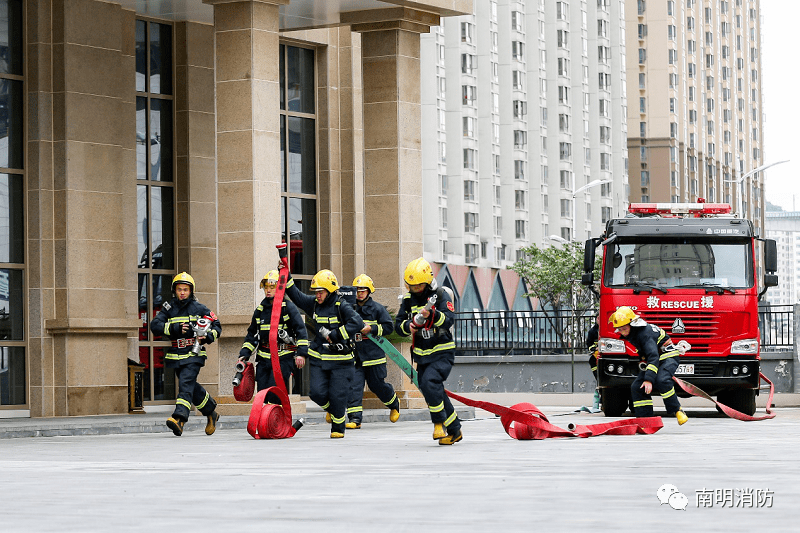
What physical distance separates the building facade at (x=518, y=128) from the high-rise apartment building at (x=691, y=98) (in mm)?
10424

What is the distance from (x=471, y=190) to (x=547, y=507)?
71.6m

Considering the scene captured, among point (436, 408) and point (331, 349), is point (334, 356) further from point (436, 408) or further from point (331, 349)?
point (436, 408)

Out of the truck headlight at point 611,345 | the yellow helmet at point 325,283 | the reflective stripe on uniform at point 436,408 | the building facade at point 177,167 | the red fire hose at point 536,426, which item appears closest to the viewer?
the reflective stripe on uniform at point 436,408

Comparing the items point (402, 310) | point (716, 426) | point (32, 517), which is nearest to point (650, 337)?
point (716, 426)

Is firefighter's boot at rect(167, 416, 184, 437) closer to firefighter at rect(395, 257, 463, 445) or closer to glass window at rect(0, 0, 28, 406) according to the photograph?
firefighter at rect(395, 257, 463, 445)

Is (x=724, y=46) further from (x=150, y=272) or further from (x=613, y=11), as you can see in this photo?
(x=150, y=272)

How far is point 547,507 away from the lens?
8070mm

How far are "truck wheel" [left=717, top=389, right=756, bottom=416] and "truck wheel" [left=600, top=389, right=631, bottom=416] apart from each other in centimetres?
150

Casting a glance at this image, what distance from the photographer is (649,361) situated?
1872 centimetres

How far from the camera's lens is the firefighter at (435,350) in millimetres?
14531

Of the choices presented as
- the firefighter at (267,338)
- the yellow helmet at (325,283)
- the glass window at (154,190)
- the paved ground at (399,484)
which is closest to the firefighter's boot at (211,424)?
the firefighter at (267,338)

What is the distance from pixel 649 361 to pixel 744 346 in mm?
3204

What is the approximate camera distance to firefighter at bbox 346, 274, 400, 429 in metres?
17.5

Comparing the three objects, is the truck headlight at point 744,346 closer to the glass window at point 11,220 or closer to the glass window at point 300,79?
the glass window at point 300,79
